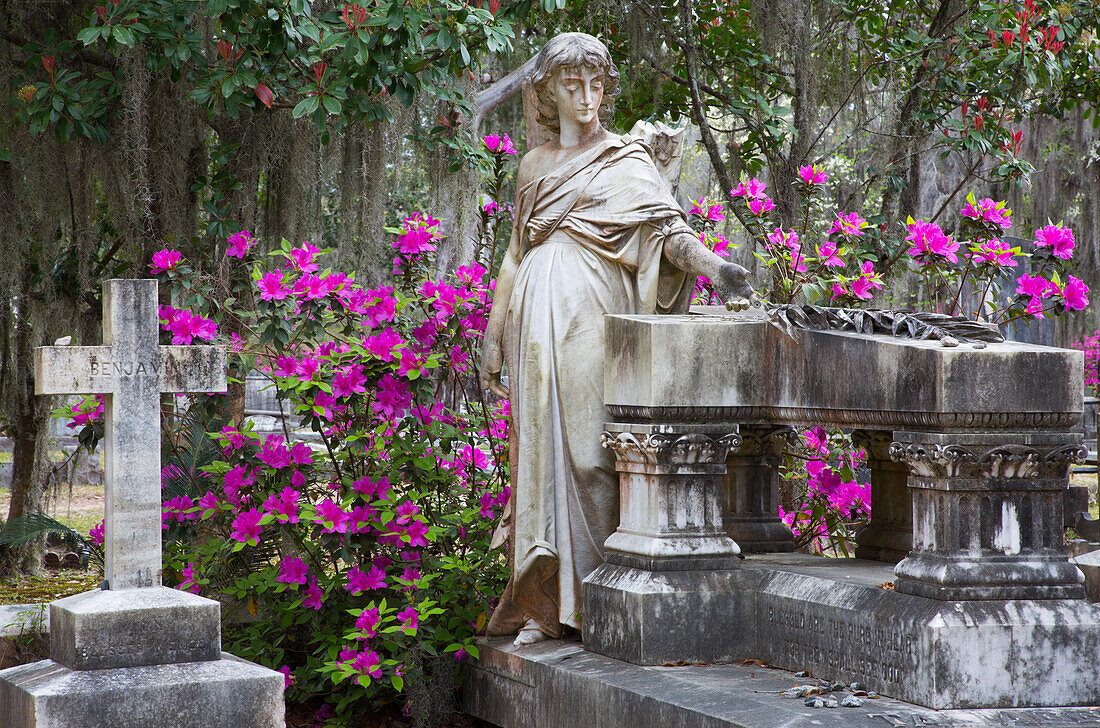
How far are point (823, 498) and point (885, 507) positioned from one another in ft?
3.81

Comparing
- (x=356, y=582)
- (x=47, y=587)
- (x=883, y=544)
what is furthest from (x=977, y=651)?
(x=47, y=587)

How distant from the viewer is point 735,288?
3.99 m

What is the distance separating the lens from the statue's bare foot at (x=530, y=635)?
4402 mm

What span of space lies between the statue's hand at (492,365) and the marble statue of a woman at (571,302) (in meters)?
0.03

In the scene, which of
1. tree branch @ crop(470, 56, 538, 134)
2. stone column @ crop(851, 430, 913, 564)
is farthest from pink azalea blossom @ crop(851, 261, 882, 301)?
tree branch @ crop(470, 56, 538, 134)

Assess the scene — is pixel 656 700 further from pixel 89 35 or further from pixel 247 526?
pixel 89 35

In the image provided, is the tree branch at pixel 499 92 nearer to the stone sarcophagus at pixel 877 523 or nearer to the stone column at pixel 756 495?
the stone column at pixel 756 495

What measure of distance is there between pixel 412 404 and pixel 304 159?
2.01 metres

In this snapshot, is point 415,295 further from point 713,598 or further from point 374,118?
point 713,598

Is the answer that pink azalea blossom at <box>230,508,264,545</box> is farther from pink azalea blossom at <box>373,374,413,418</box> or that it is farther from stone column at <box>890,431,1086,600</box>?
stone column at <box>890,431,1086,600</box>

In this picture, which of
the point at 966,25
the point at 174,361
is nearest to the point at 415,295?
the point at 174,361

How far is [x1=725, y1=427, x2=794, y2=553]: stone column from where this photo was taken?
190 inches

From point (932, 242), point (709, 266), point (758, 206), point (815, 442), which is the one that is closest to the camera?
point (709, 266)

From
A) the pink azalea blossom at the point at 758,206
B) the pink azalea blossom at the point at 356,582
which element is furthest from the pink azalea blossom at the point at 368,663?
the pink azalea blossom at the point at 758,206
